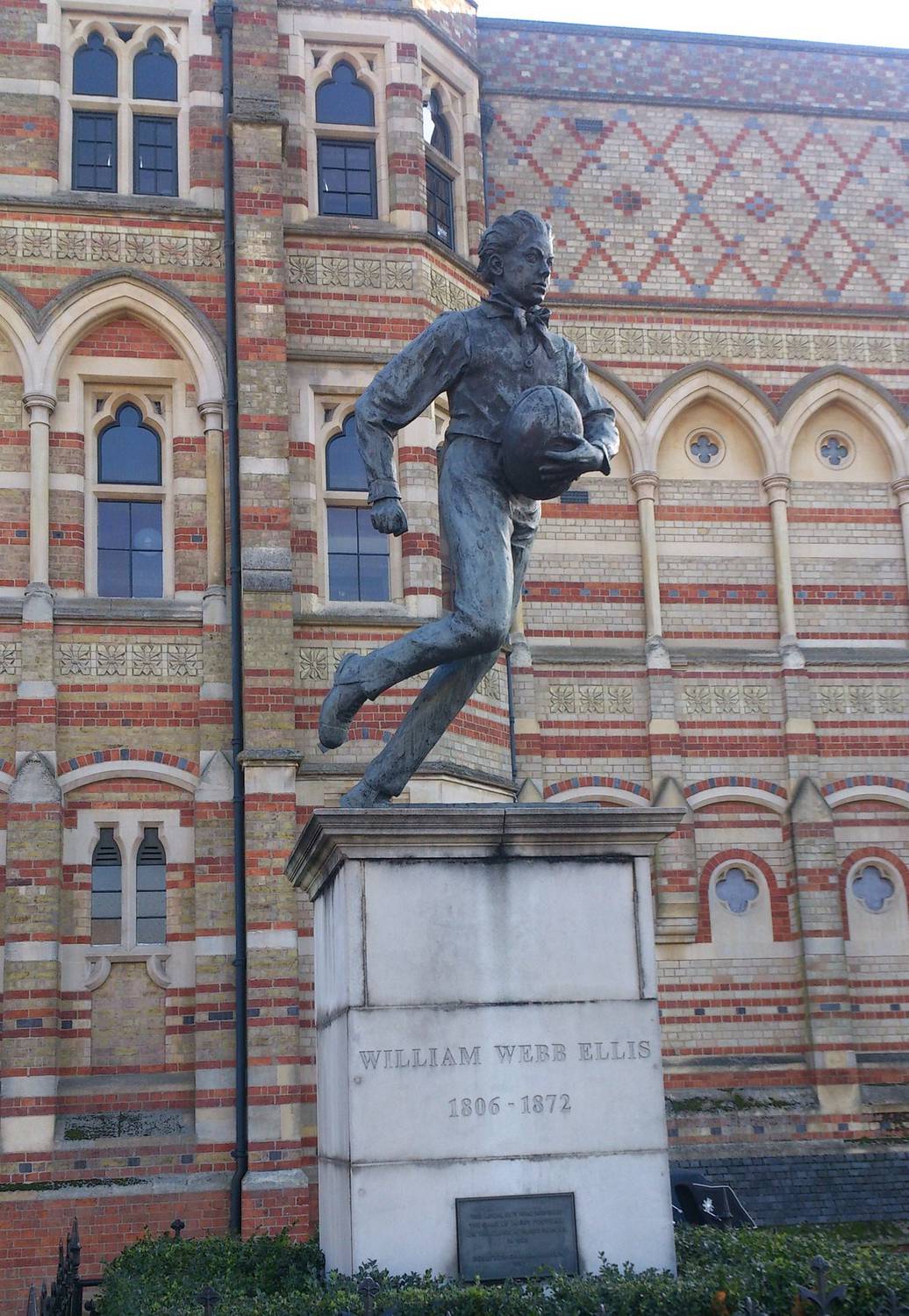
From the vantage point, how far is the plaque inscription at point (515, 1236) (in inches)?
254

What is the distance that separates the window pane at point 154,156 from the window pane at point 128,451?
7.74 ft

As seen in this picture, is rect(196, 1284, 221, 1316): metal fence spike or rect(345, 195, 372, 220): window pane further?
rect(345, 195, 372, 220): window pane

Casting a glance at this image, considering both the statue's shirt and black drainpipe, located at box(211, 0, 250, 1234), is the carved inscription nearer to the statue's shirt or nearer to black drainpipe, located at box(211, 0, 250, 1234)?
the statue's shirt

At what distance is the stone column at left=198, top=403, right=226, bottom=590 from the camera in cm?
1627

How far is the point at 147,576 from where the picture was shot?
16469mm

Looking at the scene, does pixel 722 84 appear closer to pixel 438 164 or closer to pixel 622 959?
pixel 438 164

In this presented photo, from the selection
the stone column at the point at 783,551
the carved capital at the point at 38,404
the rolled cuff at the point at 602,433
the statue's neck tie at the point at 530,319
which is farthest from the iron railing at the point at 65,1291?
the stone column at the point at 783,551

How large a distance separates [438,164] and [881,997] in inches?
410

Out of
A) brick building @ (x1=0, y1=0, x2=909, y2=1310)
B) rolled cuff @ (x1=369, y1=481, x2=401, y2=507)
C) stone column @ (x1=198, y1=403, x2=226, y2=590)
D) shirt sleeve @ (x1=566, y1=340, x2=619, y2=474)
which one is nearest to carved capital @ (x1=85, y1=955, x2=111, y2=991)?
brick building @ (x1=0, y1=0, x2=909, y2=1310)

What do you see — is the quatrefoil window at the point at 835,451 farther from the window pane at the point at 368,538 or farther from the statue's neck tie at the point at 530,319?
the statue's neck tie at the point at 530,319

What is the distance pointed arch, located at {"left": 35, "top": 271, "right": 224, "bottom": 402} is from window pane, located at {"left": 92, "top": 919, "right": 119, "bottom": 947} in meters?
5.17

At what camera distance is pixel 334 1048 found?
7.09 m

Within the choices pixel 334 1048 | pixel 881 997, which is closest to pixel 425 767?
pixel 881 997

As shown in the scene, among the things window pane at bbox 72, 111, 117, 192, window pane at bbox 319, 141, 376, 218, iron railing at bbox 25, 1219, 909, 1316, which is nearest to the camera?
iron railing at bbox 25, 1219, 909, 1316
